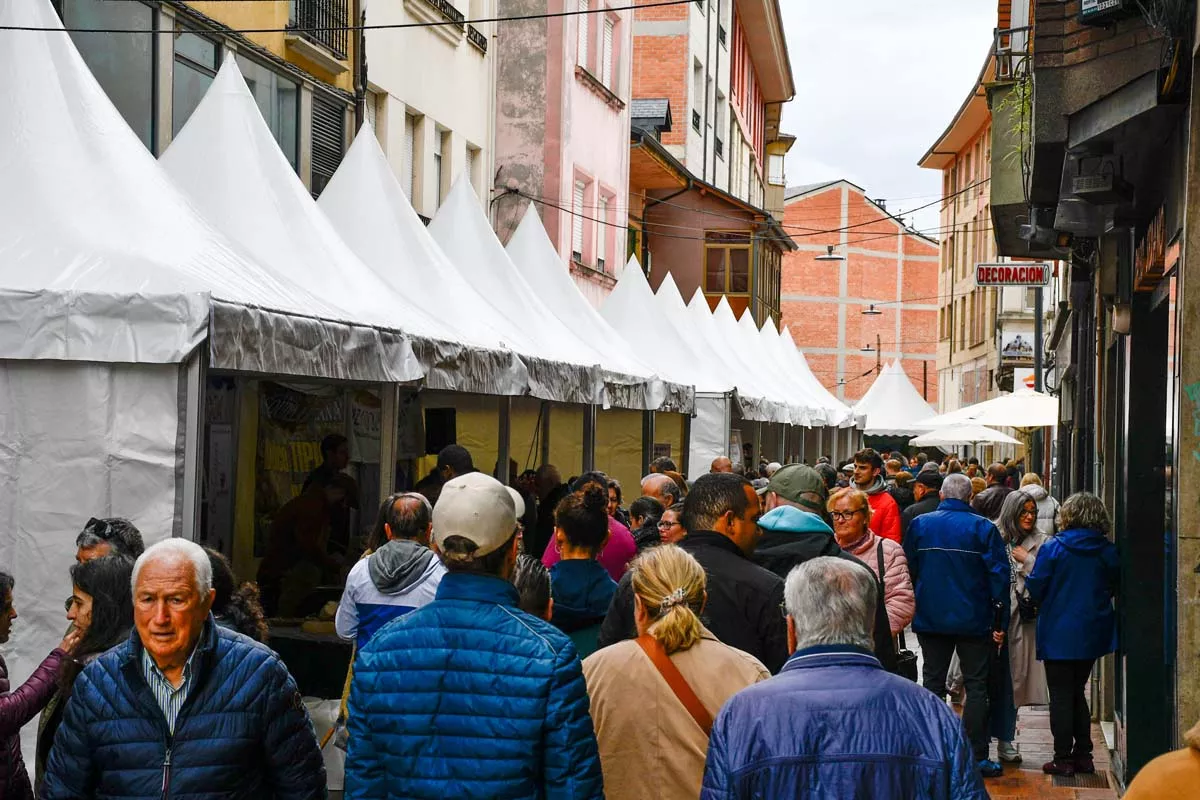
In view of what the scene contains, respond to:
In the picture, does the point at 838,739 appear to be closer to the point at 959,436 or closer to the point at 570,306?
the point at 570,306

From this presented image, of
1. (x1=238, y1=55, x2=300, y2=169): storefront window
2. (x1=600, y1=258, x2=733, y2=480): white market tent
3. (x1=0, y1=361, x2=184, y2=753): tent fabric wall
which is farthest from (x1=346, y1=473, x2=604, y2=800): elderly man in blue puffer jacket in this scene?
(x1=600, y1=258, x2=733, y2=480): white market tent

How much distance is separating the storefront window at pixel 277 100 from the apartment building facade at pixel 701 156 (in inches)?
736

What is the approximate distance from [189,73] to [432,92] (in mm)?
7627

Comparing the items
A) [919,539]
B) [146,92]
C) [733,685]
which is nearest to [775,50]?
[146,92]

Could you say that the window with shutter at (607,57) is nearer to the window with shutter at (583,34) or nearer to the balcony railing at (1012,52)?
the window with shutter at (583,34)

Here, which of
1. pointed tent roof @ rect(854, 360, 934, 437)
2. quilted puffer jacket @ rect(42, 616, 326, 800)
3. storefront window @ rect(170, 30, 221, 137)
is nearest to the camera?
quilted puffer jacket @ rect(42, 616, 326, 800)

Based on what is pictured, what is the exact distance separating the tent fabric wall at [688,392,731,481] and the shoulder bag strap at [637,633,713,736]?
17043 millimetres

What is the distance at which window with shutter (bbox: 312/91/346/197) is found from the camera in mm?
18906

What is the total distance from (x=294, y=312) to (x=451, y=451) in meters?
3.03

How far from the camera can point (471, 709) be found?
13.7 feet

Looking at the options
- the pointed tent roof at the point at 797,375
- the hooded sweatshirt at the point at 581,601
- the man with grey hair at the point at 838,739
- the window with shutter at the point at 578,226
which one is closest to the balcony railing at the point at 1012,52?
the hooded sweatshirt at the point at 581,601

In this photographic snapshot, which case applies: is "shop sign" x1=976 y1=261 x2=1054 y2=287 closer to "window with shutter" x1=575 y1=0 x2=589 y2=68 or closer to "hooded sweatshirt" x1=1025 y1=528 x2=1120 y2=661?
"hooded sweatshirt" x1=1025 y1=528 x2=1120 y2=661

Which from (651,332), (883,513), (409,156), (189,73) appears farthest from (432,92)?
(883,513)

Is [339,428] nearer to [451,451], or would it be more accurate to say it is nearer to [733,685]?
[451,451]
